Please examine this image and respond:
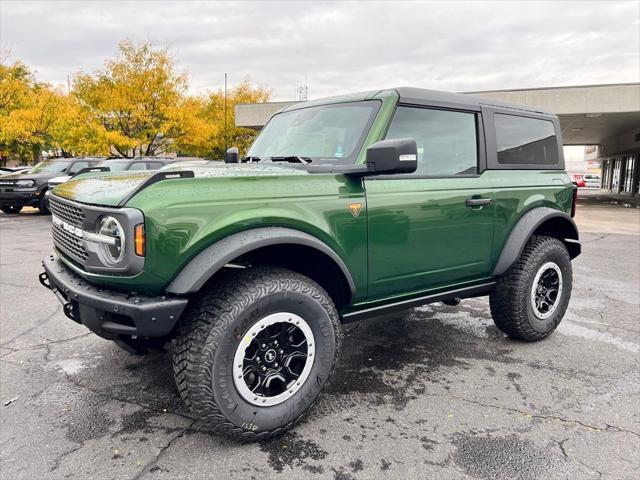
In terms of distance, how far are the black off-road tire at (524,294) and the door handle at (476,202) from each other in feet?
2.21

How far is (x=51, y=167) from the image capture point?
49.0ft

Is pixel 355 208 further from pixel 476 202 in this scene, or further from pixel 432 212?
pixel 476 202

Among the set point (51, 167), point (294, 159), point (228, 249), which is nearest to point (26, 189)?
point (51, 167)

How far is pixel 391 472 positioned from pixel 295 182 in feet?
5.07

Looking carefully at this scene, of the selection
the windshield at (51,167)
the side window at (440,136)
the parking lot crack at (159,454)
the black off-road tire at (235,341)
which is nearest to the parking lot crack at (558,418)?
the black off-road tire at (235,341)

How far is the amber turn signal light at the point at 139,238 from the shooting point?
2.20m

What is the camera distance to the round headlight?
2.25 m

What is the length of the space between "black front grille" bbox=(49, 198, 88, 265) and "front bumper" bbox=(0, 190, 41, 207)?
12473mm

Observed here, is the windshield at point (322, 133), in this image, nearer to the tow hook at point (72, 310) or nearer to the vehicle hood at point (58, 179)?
the tow hook at point (72, 310)

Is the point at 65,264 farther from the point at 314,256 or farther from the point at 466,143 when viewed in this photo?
the point at 466,143

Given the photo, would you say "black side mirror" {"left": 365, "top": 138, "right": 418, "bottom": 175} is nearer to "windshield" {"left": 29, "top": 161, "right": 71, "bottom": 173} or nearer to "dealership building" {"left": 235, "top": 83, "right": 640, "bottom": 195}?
"dealership building" {"left": 235, "top": 83, "right": 640, "bottom": 195}

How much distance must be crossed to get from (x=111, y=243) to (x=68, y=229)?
66 cm

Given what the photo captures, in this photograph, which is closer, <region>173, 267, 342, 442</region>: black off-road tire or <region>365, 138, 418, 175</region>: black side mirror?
<region>173, 267, 342, 442</region>: black off-road tire

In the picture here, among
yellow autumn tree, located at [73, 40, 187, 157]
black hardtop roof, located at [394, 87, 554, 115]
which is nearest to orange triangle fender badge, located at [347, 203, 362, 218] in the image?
black hardtop roof, located at [394, 87, 554, 115]
